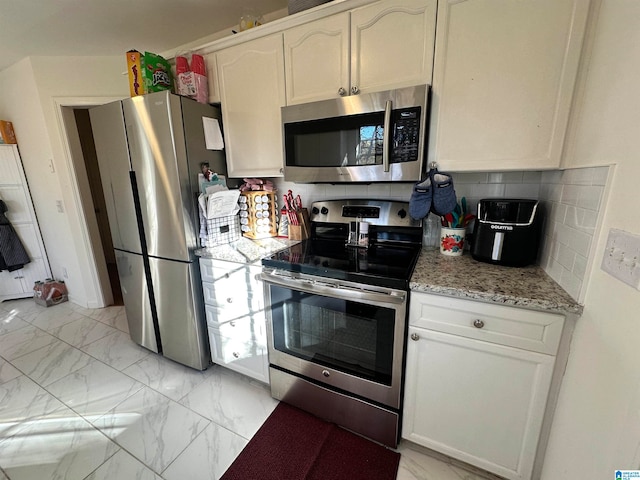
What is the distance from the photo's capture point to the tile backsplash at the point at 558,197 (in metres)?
0.90

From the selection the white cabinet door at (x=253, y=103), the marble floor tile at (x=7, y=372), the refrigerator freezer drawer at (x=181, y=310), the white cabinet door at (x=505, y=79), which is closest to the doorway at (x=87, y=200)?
the marble floor tile at (x=7, y=372)

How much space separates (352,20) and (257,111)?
2.25 ft

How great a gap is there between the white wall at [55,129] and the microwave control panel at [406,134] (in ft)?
8.75

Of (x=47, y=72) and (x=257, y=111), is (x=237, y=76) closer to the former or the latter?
(x=257, y=111)

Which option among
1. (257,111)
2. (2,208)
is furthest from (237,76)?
(2,208)

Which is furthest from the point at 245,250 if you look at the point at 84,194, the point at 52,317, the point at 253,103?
the point at 52,317

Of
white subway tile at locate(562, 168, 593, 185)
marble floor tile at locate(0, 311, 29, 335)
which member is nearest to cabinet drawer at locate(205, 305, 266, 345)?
white subway tile at locate(562, 168, 593, 185)

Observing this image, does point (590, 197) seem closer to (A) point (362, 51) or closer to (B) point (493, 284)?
(B) point (493, 284)

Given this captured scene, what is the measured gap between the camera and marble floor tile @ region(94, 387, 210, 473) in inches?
53.6

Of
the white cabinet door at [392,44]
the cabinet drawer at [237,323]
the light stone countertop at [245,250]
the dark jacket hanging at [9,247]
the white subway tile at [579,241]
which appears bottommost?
the cabinet drawer at [237,323]

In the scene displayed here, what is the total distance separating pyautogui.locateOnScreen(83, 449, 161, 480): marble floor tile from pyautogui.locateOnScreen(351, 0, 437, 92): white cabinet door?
82.9 inches

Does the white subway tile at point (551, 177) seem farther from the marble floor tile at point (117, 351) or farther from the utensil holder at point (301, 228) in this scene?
the marble floor tile at point (117, 351)

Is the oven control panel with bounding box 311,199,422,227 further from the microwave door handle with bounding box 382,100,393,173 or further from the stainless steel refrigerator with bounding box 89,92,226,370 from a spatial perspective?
the stainless steel refrigerator with bounding box 89,92,226,370

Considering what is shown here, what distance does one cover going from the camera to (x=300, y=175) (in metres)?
1.51
